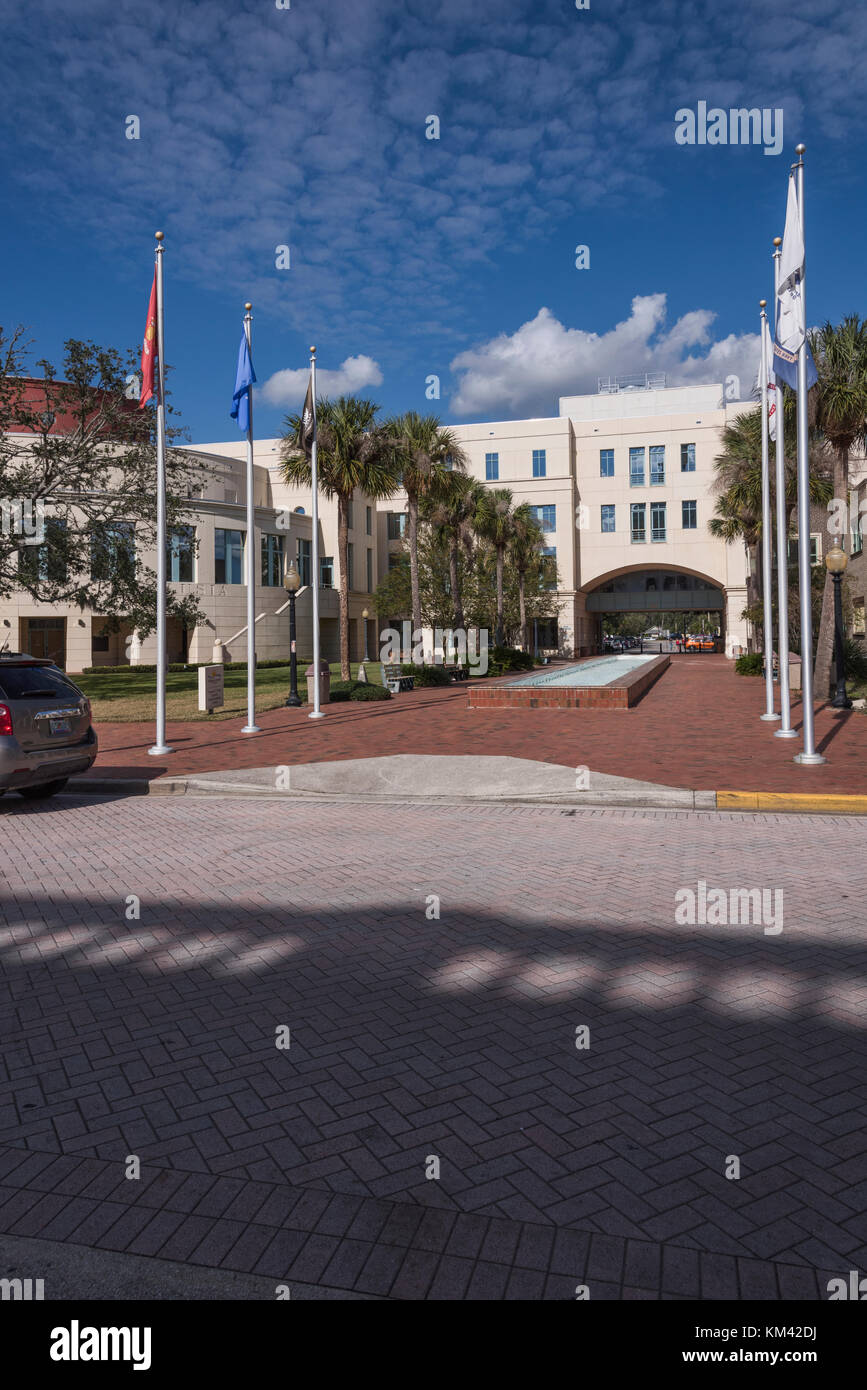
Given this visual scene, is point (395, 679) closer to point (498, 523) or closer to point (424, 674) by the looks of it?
point (424, 674)

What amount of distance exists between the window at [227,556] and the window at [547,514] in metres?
22.1

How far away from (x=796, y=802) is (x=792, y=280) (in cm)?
694

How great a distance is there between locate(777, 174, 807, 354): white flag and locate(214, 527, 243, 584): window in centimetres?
3893

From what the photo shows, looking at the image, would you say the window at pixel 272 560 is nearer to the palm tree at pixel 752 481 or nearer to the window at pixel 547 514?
the window at pixel 547 514

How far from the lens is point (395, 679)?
29.4 metres

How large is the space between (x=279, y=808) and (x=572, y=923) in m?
5.53

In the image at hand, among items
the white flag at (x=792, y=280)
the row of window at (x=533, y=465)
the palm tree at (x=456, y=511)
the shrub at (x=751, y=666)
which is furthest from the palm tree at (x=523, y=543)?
the white flag at (x=792, y=280)

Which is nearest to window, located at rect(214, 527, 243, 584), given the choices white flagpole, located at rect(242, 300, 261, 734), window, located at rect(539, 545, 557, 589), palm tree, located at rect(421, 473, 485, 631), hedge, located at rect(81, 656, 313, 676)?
hedge, located at rect(81, 656, 313, 676)

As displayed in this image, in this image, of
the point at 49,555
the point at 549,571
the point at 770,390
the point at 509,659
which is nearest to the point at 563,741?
the point at 770,390

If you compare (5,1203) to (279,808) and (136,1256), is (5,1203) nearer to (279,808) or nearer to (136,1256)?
(136,1256)

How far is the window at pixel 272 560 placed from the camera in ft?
168

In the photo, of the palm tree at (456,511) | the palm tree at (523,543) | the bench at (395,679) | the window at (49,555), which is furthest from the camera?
the palm tree at (523,543)
